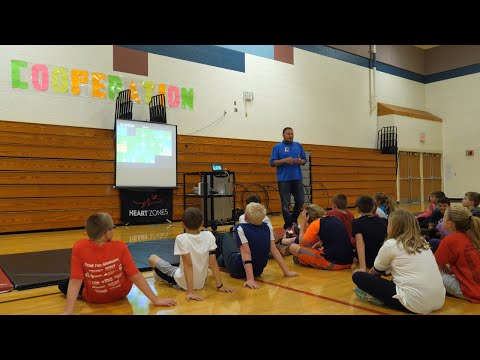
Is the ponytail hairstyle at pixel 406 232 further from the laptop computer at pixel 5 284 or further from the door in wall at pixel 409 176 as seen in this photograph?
the door in wall at pixel 409 176

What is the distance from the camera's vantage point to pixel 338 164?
11422mm

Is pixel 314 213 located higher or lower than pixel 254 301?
higher

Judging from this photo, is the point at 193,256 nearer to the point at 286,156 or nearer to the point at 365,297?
Result: the point at 365,297

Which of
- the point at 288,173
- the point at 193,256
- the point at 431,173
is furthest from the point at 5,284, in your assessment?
the point at 431,173

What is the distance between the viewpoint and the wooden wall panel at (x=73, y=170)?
21.4 feet

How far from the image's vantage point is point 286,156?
20.6 feet

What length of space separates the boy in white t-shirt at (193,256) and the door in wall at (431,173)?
12.6m

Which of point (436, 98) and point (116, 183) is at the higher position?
point (436, 98)

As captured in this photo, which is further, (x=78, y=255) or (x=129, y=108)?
(x=129, y=108)

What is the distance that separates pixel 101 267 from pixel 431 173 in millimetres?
13697

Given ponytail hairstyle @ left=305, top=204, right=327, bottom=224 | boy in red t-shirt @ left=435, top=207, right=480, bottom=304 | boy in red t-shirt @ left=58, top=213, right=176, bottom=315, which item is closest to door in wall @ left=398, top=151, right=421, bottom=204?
ponytail hairstyle @ left=305, top=204, right=327, bottom=224

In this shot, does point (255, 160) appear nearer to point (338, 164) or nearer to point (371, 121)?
point (338, 164)

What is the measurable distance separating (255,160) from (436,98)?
828 centimetres

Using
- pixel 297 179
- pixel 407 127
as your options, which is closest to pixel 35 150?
pixel 297 179
